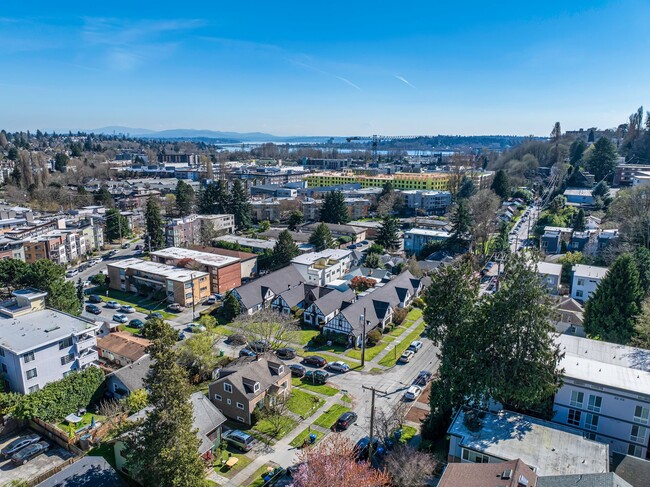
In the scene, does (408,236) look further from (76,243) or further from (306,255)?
(76,243)

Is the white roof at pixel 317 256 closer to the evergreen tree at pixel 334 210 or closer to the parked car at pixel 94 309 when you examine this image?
the parked car at pixel 94 309

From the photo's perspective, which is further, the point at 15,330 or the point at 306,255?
the point at 306,255

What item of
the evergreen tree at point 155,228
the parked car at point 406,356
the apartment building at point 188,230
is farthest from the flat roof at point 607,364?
the evergreen tree at point 155,228

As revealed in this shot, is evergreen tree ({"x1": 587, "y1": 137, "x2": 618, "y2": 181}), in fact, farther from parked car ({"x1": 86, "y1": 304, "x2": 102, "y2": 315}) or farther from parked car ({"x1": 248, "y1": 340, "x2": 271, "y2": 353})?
parked car ({"x1": 86, "y1": 304, "x2": 102, "y2": 315})

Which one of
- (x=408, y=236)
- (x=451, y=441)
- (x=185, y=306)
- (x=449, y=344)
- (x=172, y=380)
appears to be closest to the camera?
(x=172, y=380)

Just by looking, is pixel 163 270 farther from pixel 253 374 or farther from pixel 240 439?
pixel 240 439

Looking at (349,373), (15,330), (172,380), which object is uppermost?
(172,380)

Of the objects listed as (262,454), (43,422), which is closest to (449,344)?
(262,454)

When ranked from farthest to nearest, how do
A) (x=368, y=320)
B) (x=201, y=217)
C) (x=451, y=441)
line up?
(x=201, y=217), (x=368, y=320), (x=451, y=441)
